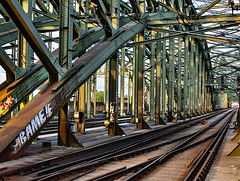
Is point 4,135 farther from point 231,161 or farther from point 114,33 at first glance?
point 114,33

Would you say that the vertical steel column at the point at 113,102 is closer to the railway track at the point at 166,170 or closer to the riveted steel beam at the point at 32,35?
A: the railway track at the point at 166,170

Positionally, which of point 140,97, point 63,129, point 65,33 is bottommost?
point 63,129

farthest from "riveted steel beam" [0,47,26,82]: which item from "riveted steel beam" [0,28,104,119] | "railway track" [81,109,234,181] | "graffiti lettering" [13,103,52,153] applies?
"railway track" [81,109,234,181]

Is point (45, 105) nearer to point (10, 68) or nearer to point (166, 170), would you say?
point (10, 68)

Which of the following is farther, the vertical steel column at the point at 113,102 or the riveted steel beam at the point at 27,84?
the vertical steel column at the point at 113,102

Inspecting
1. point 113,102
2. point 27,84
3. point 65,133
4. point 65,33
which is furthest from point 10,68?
point 113,102

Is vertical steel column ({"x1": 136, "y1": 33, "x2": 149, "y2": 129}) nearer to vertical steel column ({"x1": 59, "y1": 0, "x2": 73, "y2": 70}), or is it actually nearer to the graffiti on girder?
vertical steel column ({"x1": 59, "y1": 0, "x2": 73, "y2": 70})

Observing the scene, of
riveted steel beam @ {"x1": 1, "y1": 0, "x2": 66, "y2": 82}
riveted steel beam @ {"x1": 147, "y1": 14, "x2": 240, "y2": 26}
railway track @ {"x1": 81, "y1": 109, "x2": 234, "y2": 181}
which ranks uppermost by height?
riveted steel beam @ {"x1": 147, "y1": 14, "x2": 240, "y2": 26}

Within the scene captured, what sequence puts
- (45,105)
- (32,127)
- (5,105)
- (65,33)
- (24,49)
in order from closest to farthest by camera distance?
1. (32,127)
2. (45,105)
3. (65,33)
4. (5,105)
5. (24,49)

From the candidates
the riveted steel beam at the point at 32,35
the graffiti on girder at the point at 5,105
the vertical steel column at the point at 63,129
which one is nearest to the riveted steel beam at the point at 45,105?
the riveted steel beam at the point at 32,35

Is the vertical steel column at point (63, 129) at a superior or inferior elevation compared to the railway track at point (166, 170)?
superior

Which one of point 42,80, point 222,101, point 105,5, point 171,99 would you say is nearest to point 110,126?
point 42,80

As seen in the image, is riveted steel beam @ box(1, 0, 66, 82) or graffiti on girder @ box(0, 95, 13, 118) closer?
riveted steel beam @ box(1, 0, 66, 82)

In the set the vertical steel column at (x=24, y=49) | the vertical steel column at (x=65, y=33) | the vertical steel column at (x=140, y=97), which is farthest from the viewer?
the vertical steel column at (x=140, y=97)
